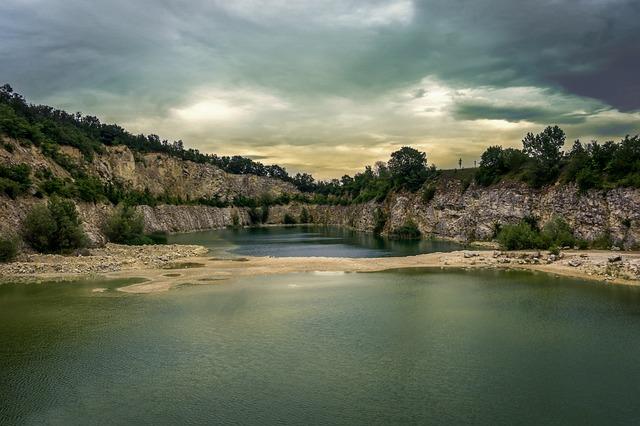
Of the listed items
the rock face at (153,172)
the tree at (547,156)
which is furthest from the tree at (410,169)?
the rock face at (153,172)

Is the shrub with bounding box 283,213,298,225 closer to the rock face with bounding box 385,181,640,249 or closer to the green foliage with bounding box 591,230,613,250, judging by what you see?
the rock face with bounding box 385,181,640,249

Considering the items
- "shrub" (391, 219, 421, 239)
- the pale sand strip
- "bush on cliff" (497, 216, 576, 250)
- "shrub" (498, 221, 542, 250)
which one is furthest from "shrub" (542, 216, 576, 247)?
"shrub" (391, 219, 421, 239)

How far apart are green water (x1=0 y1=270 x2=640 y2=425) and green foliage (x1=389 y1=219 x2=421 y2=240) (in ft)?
197

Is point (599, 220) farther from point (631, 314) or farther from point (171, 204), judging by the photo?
point (171, 204)

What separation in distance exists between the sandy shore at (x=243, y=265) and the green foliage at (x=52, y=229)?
2.26 m

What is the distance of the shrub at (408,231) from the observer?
97906mm

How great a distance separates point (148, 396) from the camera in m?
18.3

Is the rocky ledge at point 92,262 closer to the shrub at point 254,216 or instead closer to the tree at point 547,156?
the tree at point 547,156

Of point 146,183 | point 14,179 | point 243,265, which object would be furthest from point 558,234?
point 146,183

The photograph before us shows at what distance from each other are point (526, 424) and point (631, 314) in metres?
18.6

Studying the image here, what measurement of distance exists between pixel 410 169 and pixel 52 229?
79.3 m

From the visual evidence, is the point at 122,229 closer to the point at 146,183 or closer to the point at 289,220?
the point at 146,183

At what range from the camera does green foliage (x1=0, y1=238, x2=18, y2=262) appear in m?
46.6

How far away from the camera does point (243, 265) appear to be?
5419cm
